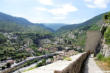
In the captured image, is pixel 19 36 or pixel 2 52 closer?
pixel 2 52

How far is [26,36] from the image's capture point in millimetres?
137500

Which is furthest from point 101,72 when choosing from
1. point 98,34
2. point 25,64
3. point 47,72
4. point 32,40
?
point 32,40

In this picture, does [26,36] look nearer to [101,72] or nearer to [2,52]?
[2,52]

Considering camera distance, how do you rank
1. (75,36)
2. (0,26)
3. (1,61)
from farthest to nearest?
(0,26) < (75,36) < (1,61)

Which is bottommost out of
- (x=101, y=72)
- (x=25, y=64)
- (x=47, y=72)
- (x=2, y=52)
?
(x=25, y=64)

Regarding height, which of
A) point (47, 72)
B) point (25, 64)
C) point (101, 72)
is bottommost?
point (25, 64)

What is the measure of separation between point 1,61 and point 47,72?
73.8 meters

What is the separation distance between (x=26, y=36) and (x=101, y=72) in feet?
436

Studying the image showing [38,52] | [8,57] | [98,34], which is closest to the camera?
[98,34]

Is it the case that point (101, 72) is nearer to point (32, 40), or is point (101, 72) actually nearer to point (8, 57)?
point (8, 57)

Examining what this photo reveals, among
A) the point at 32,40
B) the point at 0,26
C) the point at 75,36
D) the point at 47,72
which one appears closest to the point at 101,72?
the point at 47,72

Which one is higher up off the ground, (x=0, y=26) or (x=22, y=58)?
(x=0, y=26)

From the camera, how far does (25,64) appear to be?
71875 mm

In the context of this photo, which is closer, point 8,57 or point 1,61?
point 1,61
